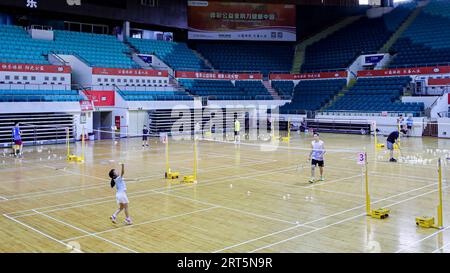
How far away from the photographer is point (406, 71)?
132 feet

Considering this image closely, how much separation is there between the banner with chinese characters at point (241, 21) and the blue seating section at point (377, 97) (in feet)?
Answer: 34.9

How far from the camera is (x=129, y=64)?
129ft

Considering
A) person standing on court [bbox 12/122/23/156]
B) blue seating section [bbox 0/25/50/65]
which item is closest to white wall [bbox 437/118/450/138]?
person standing on court [bbox 12/122/23/156]

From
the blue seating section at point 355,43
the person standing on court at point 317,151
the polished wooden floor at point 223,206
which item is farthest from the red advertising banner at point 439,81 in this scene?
the person standing on court at point 317,151

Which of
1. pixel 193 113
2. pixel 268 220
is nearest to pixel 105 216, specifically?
pixel 268 220

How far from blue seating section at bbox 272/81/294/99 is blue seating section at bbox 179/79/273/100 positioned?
1532 mm

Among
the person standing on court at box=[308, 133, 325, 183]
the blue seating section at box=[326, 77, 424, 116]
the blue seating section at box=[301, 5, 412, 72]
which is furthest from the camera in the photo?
the blue seating section at box=[301, 5, 412, 72]

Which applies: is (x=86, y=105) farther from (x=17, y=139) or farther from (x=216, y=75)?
(x=216, y=75)

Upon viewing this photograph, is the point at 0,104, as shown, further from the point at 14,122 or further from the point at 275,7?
the point at 275,7

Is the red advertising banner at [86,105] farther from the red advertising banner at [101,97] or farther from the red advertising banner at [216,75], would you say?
the red advertising banner at [216,75]

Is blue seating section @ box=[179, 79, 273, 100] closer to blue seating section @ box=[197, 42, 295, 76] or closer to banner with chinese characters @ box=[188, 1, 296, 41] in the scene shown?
blue seating section @ box=[197, 42, 295, 76]

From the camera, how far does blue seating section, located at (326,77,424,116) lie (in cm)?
3694

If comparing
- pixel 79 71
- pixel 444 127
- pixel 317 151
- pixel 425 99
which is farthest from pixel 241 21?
pixel 317 151

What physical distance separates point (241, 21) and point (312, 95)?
11.0m
